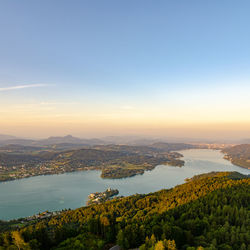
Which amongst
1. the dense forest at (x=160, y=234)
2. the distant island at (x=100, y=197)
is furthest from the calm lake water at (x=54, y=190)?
the dense forest at (x=160, y=234)

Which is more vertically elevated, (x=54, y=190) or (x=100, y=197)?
(x=100, y=197)

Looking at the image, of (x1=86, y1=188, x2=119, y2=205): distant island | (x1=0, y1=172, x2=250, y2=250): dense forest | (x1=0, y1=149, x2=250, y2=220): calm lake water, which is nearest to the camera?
(x1=0, y1=172, x2=250, y2=250): dense forest

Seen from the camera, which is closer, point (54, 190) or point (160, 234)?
point (160, 234)

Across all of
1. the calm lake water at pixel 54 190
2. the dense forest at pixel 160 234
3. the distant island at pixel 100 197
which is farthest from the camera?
the distant island at pixel 100 197

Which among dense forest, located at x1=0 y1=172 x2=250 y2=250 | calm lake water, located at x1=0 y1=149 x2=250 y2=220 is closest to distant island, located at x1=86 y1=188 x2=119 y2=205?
calm lake water, located at x1=0 y1=149 x2=250 y2=220

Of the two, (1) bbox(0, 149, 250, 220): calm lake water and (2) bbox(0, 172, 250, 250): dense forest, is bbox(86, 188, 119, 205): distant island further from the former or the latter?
(2) bbox(0, 172, 250, 250): dense forest

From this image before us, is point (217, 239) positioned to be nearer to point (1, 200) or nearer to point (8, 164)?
point (1, 200)

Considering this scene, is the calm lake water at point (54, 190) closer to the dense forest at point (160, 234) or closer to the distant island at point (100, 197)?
the distant island at point (100, 197)

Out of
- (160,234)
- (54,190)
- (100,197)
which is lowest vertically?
(54,190)

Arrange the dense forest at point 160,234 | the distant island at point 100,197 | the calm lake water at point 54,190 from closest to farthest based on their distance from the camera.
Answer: the dense forest at point 160,234 < the calm lake water at point 54,190 < the distant island at point 100,197

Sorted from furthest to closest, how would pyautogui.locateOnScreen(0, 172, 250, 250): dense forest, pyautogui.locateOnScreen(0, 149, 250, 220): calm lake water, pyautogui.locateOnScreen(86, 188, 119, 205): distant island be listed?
1. pyautogui.locateOnScreen(86, 188, 119, 205): distant island
2. pyautogui.locateOnScreen(0, 149, 250, 220): calm lake water
3. pyautogui.locateOnScreen(0, 172, 250, 250): dense forest

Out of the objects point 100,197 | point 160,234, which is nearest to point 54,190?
point 100,197

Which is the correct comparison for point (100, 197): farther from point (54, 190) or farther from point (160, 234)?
point (160, 234)
